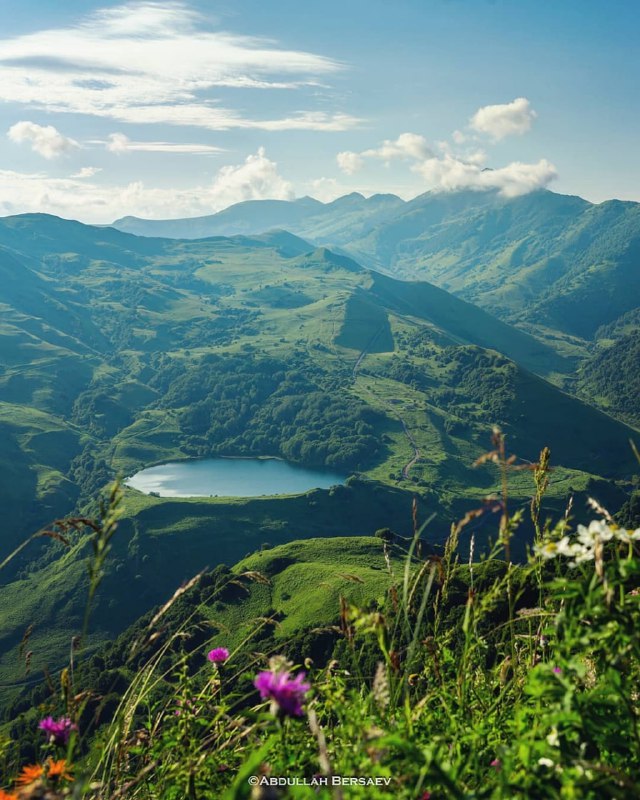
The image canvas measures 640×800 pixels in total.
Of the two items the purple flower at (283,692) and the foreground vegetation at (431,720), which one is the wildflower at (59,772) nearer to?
the foreground vegetation at (431,720)

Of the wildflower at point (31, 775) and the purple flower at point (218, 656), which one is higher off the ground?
the wildflower at point (31, 775)

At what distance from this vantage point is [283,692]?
3555mm

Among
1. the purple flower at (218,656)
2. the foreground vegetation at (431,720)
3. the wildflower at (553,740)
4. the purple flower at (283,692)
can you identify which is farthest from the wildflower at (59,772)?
the wildflower at (553,740)

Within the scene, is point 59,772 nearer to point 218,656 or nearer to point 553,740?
point 218,656

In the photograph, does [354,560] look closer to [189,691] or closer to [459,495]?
[459,495]

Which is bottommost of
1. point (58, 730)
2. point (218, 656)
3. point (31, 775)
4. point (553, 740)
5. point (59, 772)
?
point (218, 656)

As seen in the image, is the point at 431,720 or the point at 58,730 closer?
the point at 58,730

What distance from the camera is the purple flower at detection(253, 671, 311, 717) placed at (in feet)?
11.6

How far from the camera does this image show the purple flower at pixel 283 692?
354cm

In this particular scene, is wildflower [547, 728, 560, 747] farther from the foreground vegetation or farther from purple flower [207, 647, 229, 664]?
purple flower [207, 647, 229, 664]

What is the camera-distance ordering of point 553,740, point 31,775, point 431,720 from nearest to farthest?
point 553,740
point 31,775
point 431,720

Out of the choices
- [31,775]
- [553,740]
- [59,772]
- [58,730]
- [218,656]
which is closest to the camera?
[553,740]

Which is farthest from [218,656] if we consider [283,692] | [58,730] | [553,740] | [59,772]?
[553,740]

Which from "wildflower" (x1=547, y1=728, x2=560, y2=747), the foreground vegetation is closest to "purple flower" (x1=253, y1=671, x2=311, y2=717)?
the foreground vegetation
